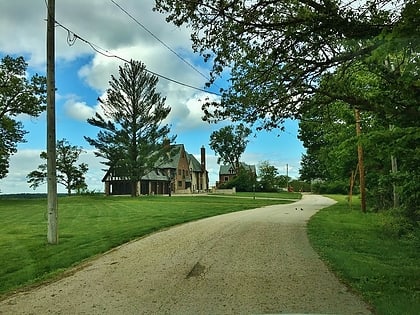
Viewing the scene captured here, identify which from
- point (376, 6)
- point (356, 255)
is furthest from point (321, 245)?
point (376, 6)

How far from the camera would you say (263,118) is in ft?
38.9

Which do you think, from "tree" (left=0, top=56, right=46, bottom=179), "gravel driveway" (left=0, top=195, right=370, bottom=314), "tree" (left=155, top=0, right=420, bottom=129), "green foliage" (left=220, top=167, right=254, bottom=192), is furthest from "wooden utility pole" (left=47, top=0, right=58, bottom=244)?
"green foliage" (left=220, top=167, right=254, bottom=192)

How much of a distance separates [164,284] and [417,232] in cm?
1062

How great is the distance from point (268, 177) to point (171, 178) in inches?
631

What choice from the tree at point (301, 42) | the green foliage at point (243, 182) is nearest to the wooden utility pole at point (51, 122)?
the tree at point (301, 42)

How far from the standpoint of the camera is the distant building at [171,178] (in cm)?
6358

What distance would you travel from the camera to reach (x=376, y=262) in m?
10.2

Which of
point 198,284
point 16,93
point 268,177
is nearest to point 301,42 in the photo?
point 198,284

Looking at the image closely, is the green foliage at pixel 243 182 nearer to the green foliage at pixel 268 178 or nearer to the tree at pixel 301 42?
the green foliage at pixel 268 178

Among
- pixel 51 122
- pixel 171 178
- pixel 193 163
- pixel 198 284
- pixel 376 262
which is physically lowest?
pixel 376 262

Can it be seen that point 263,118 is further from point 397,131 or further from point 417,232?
point 417,232

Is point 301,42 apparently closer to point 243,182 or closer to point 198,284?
point 198,284

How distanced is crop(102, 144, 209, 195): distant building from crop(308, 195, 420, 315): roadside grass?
38387mm

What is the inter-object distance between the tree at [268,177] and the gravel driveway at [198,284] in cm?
6502
